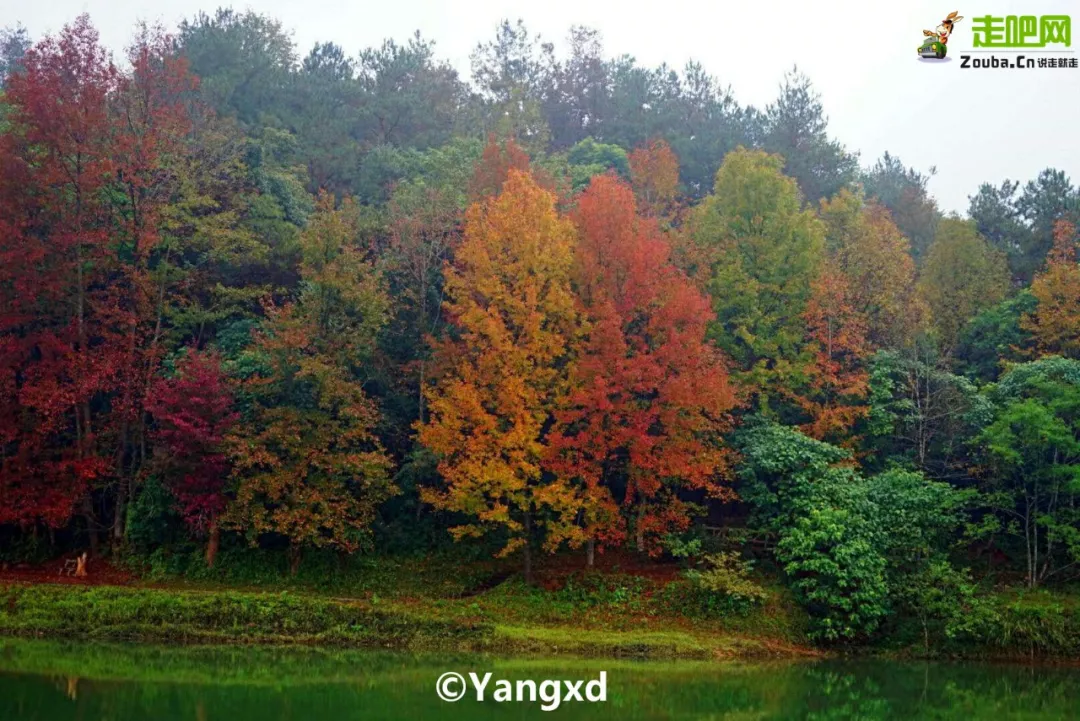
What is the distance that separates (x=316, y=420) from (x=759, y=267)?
53.5ft

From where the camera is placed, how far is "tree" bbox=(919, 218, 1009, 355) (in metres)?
37.1

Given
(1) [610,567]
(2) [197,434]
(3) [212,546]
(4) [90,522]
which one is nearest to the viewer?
(2) [197,434]

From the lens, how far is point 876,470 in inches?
1248

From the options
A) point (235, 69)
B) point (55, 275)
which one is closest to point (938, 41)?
point (55, 275)

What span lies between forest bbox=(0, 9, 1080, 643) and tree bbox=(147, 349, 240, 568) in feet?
0.34

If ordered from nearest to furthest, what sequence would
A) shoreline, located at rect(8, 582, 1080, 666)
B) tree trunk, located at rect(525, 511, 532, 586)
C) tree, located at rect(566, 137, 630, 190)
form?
shoreline, located at rect(8, 582, 1080, 666) < tree trunk, located at rect(525, 511, 532, 586) < tree, located at rect(566, 137, 630, 190)

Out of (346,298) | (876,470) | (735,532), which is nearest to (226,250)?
(346,298)

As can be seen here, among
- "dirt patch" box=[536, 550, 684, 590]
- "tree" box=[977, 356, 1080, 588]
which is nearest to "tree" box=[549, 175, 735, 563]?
"dirt patch" box=[536, 550, 684, 590]

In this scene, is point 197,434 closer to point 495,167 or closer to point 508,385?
point 508,385

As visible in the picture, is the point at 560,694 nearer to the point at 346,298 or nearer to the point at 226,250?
the point at 346,298

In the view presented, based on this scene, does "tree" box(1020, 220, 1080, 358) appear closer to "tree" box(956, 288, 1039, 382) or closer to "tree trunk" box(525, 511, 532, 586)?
"tree" box(956, 288, 1039, 382)

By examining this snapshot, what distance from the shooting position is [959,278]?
38031 mm

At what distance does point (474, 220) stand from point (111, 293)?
12463 millimetres

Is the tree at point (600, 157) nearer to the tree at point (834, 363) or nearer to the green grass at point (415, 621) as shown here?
the tree at point (834, 363)
